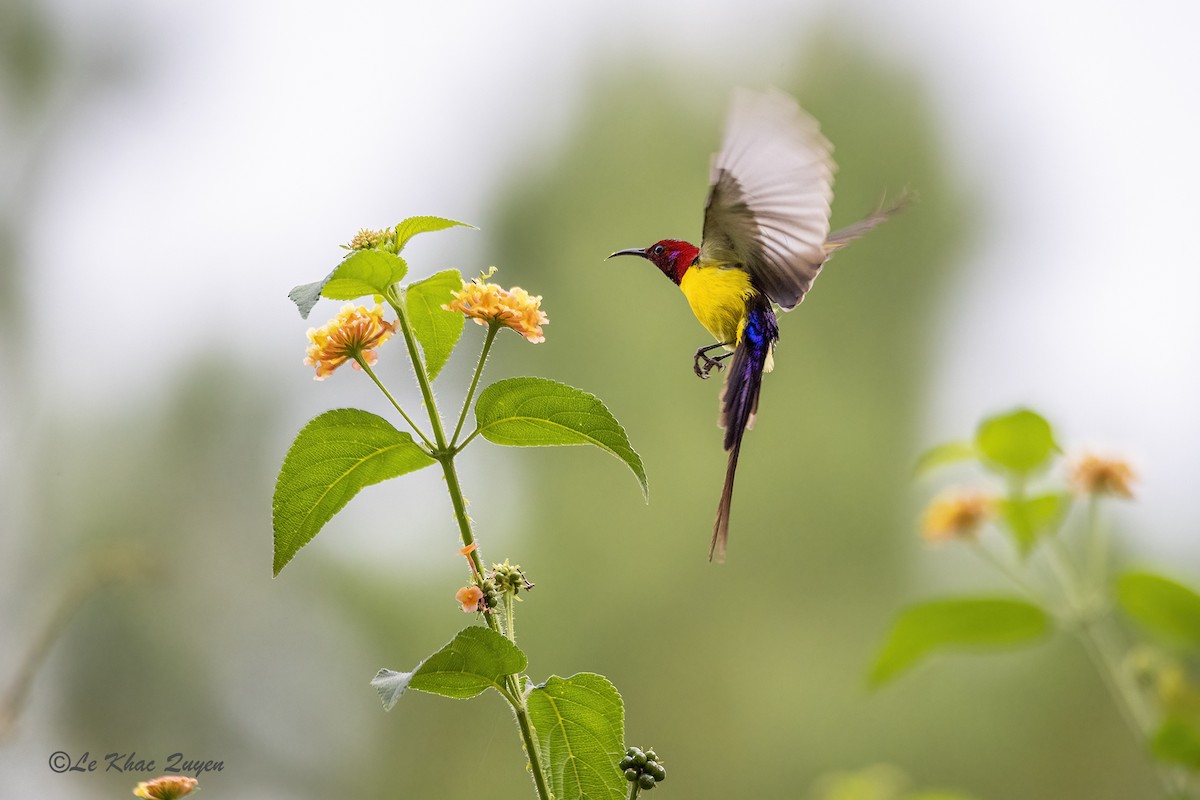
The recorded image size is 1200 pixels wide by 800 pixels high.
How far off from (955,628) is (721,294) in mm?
492

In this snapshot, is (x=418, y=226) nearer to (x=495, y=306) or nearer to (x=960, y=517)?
(x=495, y=306)

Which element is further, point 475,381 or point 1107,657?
point 475,381

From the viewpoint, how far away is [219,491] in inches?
116

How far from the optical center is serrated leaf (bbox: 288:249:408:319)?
1.27ft

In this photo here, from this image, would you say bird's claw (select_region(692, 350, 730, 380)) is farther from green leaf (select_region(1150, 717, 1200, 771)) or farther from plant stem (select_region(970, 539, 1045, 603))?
green leaf (select_region(1150, 717, 1200, 771))

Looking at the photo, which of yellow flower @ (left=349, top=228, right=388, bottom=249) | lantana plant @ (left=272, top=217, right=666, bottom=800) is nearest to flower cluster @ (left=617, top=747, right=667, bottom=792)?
lantana plant @ (left=272, top=217, right=666, bottom=800)

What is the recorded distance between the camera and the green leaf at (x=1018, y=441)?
0.80ft

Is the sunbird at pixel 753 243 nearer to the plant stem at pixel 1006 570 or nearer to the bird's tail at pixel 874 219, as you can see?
the bird's tail at pixel 874 219

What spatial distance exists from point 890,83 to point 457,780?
8.97 feet

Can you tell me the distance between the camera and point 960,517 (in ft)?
0.98

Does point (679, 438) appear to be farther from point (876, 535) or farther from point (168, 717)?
point (168, 717)

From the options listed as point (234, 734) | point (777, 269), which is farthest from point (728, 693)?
point (777, 269)

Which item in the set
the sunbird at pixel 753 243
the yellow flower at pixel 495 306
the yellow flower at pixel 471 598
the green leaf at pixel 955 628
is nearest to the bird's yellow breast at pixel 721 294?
the sunbird at pixel 753 243

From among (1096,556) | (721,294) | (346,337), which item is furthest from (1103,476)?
(721,294)
